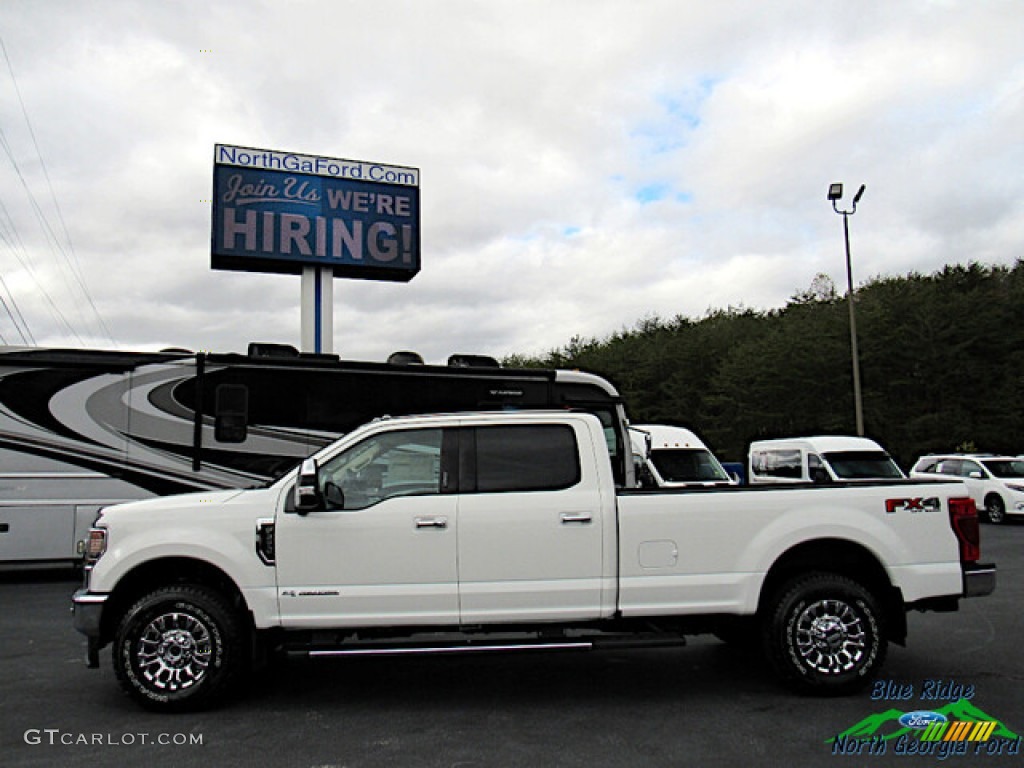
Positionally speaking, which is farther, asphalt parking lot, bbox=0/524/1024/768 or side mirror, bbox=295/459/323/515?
side mirror, bbox=295/459/323/515

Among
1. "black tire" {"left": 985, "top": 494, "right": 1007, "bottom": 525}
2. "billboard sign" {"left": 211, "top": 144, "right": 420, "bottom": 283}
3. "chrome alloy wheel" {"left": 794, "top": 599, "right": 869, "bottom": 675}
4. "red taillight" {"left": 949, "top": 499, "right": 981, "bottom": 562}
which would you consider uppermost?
"billboard sign" {"left": 211, "top": 144, "right": 420, "bottom": 283}

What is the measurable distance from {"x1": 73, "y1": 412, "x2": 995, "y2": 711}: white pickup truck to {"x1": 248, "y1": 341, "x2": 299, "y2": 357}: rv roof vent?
23.5 ft

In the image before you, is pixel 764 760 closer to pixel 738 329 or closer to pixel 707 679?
pixel 707 679

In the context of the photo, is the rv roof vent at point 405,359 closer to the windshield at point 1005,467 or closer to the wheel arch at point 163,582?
the wheel arch at point 163,582

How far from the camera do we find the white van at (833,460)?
1973 cm

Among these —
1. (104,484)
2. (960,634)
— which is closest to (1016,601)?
(960,634)

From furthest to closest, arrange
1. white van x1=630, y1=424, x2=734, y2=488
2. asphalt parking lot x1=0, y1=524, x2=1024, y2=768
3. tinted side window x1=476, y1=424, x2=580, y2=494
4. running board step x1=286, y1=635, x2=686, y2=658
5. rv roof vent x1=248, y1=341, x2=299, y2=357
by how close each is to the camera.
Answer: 1. white van x1=630, y1=424, x2=734, y2=488
2. rv roof vent x1=248, y1=341, x2=299, y2=357
3. tinted side window x1=476, y1=424, x2=580, y2=494
4. running board step x1=286, y1=635, x2=686, y2=658
5. asphalt parking lot x1=0, y1=524, x2=1024, y2=768

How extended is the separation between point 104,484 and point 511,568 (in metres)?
8.56

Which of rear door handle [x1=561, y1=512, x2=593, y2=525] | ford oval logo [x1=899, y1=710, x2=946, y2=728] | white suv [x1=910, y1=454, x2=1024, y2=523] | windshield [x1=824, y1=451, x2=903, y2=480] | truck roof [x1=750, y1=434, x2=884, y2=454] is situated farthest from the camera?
white suv [x1=910, y1=454, x2=1024, y2=523]

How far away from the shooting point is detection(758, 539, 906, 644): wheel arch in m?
6.30

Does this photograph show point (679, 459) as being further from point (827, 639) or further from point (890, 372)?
point (890, 372)

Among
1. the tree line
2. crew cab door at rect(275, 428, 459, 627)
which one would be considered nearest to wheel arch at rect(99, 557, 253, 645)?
crew cab door at rect(275, 428, 459, 627)

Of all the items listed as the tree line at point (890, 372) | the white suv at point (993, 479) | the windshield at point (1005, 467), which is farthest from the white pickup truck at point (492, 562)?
the tree line at point (890, 372)

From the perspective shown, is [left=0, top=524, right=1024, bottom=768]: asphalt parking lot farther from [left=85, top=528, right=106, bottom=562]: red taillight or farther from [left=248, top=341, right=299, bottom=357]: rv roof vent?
[left=248, top=341, right=299, bottom=357]: rv roof vent
